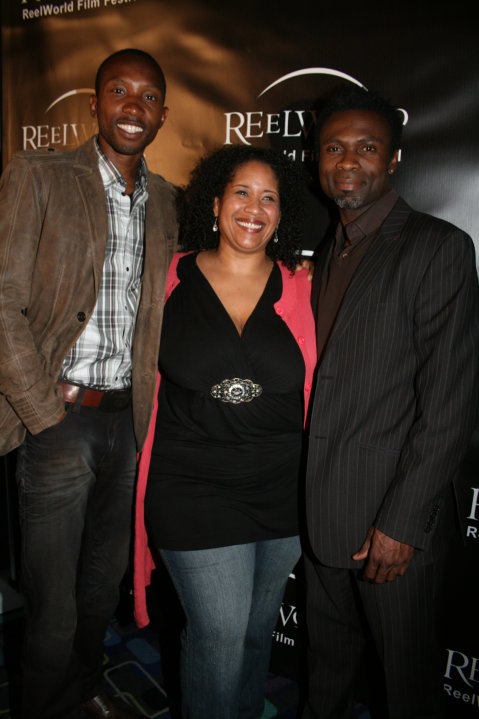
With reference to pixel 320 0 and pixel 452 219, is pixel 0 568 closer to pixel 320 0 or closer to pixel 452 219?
pixel 452 219

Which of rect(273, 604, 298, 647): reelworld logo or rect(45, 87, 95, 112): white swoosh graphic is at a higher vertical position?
rect(45, 87, 95, 112): white swoosh graphic

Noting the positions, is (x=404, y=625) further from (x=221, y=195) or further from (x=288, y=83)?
(x=288, y=83)

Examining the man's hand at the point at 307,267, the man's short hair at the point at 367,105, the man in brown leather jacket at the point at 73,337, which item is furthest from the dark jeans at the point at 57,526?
the man's short hair at the point at 367,105

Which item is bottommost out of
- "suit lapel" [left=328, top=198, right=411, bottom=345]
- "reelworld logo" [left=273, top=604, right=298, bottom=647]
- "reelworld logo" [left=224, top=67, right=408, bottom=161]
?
"reelworld logo" [left=273, top=604, right=298, bottom=647]

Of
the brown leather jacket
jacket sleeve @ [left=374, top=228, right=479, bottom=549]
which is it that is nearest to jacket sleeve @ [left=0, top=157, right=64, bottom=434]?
the brown leather jacket

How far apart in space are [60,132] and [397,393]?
8.75 feet

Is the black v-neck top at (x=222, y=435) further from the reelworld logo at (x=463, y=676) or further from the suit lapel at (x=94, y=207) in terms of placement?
the reelworld logo at (x=463, y=676)

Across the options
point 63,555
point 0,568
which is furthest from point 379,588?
point 0,568

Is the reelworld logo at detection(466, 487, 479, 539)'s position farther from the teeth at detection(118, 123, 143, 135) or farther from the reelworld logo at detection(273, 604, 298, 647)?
the teeth at detection(118, 123, 143, 135)

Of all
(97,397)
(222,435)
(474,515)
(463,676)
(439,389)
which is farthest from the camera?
(463,676)

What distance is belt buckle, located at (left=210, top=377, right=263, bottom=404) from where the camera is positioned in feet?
6.52

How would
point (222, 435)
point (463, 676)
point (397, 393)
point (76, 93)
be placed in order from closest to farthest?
point (397, 393), point (222, 435), point (463, 676), point (76, 93)

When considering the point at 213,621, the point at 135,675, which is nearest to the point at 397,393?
the point at 213,621

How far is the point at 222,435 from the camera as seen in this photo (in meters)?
1.98
